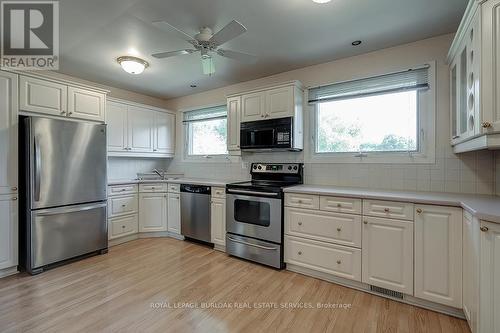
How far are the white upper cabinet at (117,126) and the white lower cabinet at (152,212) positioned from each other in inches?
32.9

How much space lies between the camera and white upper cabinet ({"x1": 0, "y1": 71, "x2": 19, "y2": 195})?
2.50 m

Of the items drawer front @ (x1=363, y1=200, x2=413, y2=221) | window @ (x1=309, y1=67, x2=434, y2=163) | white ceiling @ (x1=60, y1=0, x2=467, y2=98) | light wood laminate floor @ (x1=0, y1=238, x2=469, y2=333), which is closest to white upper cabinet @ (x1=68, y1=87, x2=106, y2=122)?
white ceiling @ (x1=60, y1=0, x2=467, y2=98)

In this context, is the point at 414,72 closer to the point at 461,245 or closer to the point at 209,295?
the point at 461,245

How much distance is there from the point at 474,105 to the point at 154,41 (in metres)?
2.83

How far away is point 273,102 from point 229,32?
1.37 metres

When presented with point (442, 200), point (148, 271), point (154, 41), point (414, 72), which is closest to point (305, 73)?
point (414, 72)

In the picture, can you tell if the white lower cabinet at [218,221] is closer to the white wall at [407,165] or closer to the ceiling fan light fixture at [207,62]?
the white wall at [407,165]

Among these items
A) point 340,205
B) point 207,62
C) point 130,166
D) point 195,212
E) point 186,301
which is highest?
point 207,62

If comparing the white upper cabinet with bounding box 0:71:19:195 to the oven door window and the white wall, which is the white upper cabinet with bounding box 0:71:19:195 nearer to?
the oven door window

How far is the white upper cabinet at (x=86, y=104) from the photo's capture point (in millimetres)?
3004

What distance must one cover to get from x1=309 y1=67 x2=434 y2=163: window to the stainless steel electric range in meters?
0.53

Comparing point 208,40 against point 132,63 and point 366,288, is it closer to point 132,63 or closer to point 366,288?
point 132,63

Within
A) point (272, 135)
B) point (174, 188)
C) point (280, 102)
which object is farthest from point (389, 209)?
point (174, 188)

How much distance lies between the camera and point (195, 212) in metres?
3.60
